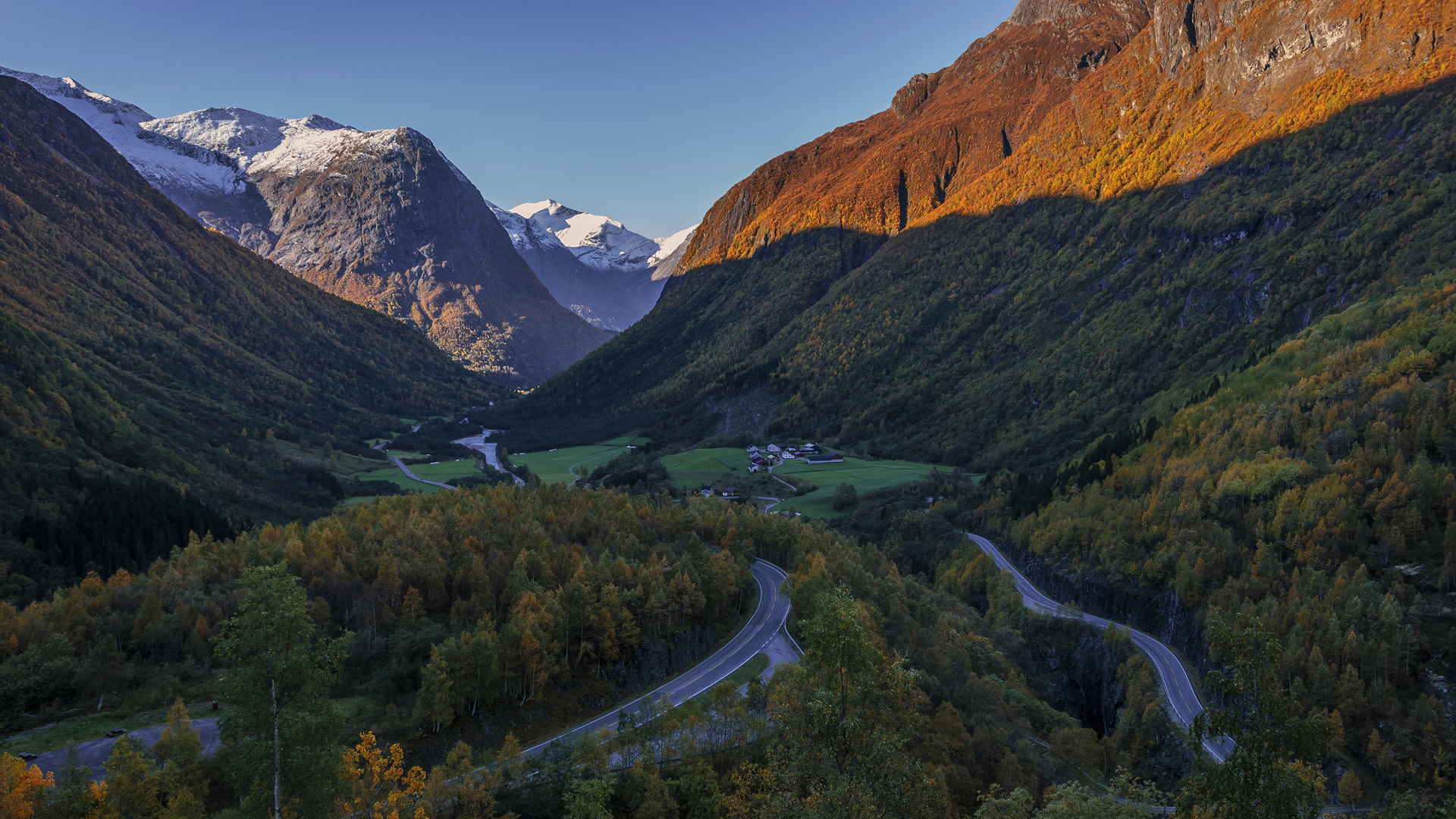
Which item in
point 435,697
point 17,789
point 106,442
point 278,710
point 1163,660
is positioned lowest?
point 1163,660

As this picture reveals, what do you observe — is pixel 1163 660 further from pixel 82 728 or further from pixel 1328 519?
pixel 82 728

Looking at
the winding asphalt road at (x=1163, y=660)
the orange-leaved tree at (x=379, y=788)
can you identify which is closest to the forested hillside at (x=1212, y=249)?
the winding asphalt road at (x=1163, y=660)

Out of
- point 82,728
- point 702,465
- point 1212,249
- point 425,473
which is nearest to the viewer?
point 82,728

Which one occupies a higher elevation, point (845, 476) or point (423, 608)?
point (423, 608)

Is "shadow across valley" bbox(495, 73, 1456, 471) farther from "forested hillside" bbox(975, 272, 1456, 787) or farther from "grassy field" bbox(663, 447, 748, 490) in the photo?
"grassy field" bbox(663, 447, 748, 490)

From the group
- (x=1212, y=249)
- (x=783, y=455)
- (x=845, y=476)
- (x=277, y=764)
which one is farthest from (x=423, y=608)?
(x=1212, y=249)

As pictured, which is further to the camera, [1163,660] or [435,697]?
[1163,660]

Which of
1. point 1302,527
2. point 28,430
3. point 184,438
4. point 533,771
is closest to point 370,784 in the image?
point 533,771
